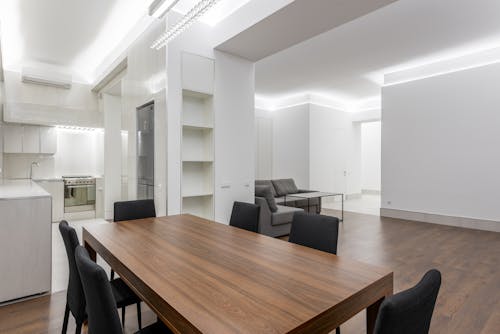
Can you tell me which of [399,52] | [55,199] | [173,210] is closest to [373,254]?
[173,210]

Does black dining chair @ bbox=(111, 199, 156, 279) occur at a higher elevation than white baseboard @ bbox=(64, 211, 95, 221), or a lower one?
higher

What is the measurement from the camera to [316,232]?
2.04 metres

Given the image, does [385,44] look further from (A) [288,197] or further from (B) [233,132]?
(A) [288,197]

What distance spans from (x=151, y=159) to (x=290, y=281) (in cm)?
309

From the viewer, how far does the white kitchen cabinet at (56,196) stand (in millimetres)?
5684

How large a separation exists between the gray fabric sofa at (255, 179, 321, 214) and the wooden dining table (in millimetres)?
4120

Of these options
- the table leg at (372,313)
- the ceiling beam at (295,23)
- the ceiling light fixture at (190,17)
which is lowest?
the table leg at (372,313)

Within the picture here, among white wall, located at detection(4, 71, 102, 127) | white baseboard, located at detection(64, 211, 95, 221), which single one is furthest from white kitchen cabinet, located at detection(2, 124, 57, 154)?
white baseboard, located at detection(64, 211, 95, 221)

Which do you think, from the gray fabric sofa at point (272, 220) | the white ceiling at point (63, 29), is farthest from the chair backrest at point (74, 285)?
the white ceiling at point (63, 29)

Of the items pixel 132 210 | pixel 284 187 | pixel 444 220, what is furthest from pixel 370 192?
pixel 132 210

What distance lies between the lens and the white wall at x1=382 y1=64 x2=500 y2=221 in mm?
5234

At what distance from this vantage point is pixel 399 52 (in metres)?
5.29

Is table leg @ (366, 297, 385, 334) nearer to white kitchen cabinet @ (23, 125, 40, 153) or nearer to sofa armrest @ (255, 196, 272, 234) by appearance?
sofa armrest @ (255, 196, 272, 234)

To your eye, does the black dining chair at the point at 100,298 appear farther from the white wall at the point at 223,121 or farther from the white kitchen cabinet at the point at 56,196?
the white kitchen cabinet at the point at 56,196
